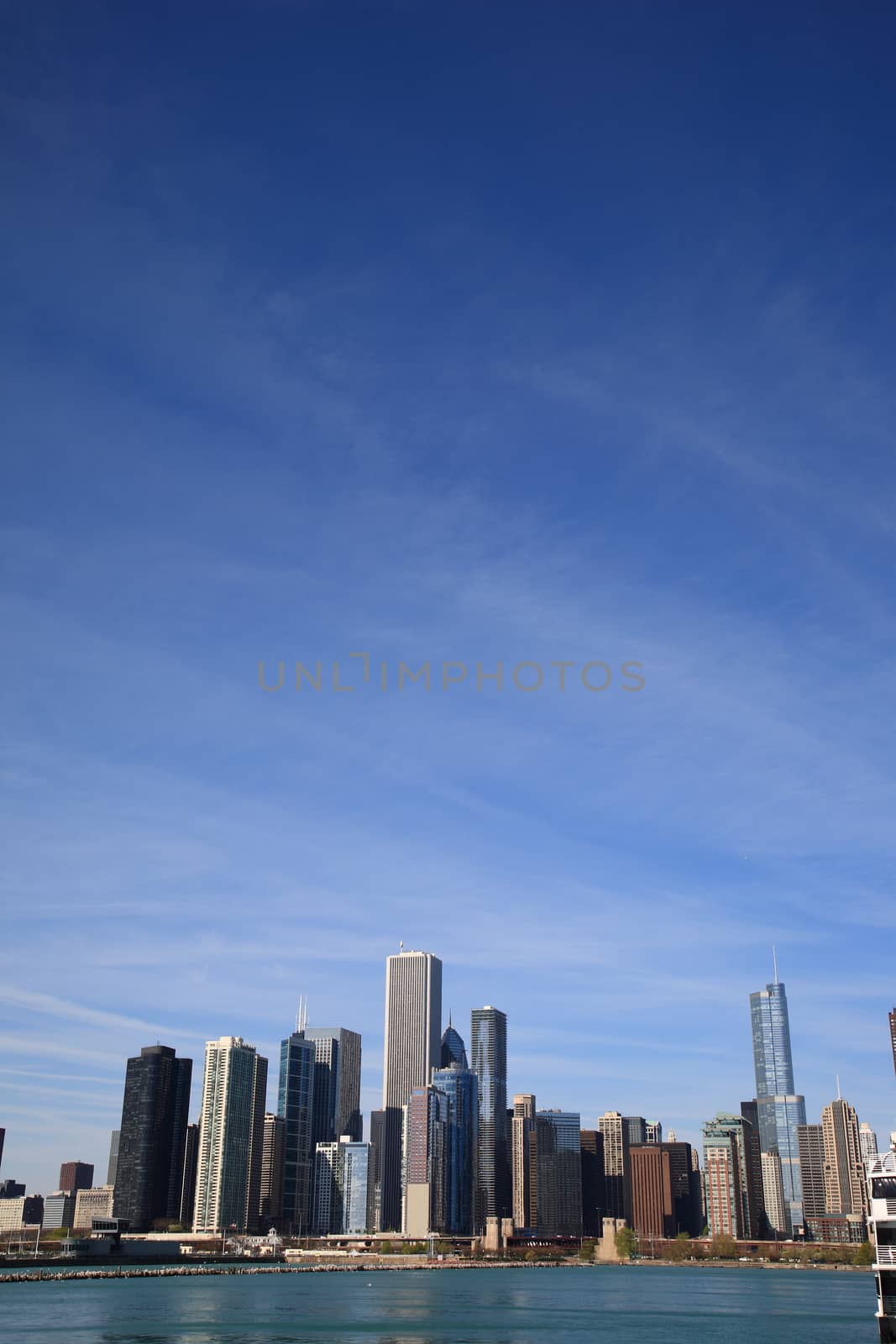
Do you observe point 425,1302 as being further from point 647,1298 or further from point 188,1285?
point 188,1285

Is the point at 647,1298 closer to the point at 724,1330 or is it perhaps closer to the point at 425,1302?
the point at 425,1302

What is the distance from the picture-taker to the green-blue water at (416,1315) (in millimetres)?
104562

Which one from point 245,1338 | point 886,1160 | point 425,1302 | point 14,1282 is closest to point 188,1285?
point 14,1282

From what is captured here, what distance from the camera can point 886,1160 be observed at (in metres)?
66.3

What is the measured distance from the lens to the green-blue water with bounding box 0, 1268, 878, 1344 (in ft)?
343

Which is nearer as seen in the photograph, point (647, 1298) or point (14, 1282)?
point (647, 1298)

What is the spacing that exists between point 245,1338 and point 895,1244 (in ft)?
200

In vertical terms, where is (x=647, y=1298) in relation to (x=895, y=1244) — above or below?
below

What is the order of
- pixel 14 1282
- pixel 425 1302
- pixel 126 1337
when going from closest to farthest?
pixel 126 1337, pixel 425 1302, pixel 14 1282

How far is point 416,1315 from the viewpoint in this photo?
13312cm

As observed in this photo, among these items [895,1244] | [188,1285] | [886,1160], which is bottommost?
[188,1285]

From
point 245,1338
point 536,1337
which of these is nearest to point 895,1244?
point 536,1337

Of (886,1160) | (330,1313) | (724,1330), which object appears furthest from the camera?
(330,1313)

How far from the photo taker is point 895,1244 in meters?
62.2
